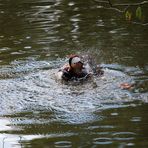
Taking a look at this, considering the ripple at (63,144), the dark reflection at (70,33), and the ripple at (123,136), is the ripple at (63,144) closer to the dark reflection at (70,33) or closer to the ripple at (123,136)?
the ripple at (123,136)

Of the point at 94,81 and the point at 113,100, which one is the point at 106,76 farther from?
the point at 113,100

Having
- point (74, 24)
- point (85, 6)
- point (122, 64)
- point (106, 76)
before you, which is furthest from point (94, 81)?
point (85, 6)

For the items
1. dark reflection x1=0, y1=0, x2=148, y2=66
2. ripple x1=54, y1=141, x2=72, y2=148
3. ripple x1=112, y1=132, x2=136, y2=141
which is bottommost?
ripple x1=112, y1=132, x2=136, y2=141

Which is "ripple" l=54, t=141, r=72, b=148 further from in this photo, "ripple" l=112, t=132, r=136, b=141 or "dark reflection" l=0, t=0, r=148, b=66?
"dark reflection" l=0, t=0, r=148, b=66

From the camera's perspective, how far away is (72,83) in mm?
11078

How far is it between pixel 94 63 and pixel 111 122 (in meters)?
4.11

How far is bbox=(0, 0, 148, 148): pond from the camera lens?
27.1ft

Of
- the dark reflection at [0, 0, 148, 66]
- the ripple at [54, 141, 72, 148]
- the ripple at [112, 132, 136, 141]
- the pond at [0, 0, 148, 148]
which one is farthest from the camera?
the dark reflection at [0, 0, 148, 66]

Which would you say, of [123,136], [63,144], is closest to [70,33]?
[123,136]

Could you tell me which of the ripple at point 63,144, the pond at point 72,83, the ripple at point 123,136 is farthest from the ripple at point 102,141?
the ripple at point 63,144

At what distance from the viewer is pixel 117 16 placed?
16750 millimetres

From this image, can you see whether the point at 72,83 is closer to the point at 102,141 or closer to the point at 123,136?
the point at 123,136

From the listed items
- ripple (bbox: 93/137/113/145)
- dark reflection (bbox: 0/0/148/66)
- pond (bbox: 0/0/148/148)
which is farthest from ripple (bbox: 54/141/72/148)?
dark reflection (bbox: 0/0/148/66)

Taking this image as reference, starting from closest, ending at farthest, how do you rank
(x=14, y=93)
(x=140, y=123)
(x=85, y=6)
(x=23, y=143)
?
1. (x=23, y=143)
2. (x=140, y=123)
3. (x=14, y=93)
4. (x=85, y=6)
